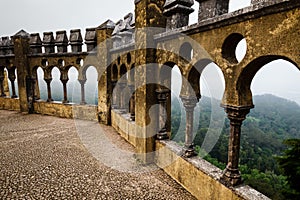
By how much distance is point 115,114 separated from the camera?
27.7ft

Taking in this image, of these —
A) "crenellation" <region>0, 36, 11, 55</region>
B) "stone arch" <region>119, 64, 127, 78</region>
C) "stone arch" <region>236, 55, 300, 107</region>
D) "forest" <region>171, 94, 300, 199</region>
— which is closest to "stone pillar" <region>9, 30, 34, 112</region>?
"crenellation" <region>0, 36, 11, 55</region>

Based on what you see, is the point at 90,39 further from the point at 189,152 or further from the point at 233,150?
the point at 233,150

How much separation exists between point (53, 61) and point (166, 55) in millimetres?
7913

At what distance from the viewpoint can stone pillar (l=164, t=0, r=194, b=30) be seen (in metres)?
4.03

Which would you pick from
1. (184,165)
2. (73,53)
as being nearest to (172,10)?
(184,165)

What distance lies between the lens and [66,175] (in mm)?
4730

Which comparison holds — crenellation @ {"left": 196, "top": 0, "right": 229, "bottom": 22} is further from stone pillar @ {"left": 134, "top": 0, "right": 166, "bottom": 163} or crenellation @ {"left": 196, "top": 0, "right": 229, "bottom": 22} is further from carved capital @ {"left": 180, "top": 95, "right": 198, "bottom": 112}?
stone pillar @ {"left": 134, "top": 0, "right": 166, "bottom": 163}

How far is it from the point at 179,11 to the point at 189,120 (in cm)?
213

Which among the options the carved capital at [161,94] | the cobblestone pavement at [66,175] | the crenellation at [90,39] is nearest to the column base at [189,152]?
the cobblestone pavement at [66,175]

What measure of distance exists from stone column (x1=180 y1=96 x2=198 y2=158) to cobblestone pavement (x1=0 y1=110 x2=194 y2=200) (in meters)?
0.74

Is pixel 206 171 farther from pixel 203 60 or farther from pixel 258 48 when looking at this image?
pixel 258 48

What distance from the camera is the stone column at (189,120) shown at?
402 centimetres

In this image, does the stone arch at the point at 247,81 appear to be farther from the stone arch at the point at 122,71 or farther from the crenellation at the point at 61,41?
the crenellation at the point at 61,41

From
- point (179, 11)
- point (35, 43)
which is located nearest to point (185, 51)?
point (179, 11)
